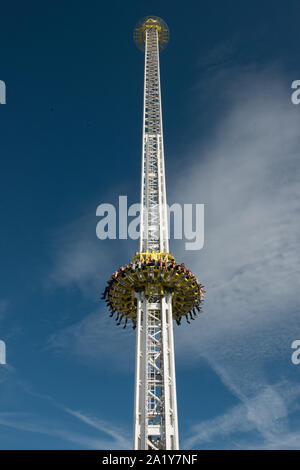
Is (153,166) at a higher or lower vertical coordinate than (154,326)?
higher

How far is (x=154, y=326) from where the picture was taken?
62094mm

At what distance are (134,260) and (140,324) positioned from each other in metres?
9.57

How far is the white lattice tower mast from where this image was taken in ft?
178

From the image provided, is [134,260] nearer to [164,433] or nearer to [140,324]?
[140,324]

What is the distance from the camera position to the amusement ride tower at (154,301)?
54.9m

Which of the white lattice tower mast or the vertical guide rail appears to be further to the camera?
the vertical guide rail

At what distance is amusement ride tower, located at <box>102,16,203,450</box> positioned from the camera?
54906 mm

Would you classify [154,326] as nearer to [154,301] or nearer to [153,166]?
[154,301]

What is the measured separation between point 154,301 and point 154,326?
15.5 ft

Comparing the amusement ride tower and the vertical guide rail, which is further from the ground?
Result: the vertical guide rail

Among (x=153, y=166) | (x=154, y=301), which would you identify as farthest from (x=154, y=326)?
(x=153, y=166)
